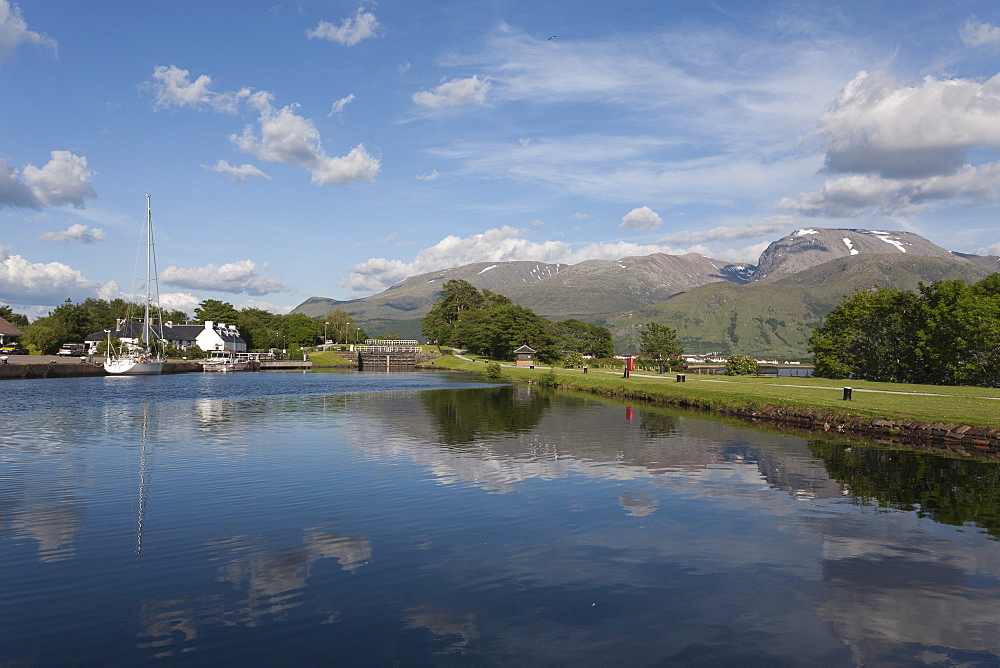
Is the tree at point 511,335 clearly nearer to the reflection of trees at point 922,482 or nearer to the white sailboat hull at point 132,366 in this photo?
the white sailboat hull at point 132,366

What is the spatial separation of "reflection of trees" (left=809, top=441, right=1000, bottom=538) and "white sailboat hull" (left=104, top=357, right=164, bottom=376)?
123 metres

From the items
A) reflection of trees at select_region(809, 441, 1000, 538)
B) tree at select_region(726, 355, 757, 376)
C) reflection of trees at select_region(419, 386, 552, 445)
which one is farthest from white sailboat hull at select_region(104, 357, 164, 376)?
reflection of trees at select_region(809, 441, 1000, 538)

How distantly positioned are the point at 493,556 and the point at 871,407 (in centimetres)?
3862

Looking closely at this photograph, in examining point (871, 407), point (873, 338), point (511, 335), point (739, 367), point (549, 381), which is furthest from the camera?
point (511, 335)

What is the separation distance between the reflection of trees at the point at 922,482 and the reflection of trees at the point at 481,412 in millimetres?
20420

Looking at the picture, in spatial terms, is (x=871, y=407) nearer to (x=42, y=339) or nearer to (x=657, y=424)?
(x=657, y=424)

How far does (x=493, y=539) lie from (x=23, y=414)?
49.9 meters

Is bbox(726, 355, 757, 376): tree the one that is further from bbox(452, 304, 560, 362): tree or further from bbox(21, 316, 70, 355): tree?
bbox(21, 316, 70, 355): tree

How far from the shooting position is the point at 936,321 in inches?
2771

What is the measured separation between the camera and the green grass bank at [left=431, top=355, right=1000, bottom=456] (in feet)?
122

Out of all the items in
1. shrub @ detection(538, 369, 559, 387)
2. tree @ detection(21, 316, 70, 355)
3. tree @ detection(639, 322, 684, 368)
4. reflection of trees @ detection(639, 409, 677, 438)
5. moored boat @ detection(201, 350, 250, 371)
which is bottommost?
reflection of trees @ detection(639, 409, 677, 438)

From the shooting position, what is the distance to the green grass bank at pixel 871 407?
37.3 metres

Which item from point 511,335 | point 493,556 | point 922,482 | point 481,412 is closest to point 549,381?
point 481,412

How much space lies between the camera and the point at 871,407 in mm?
45250
